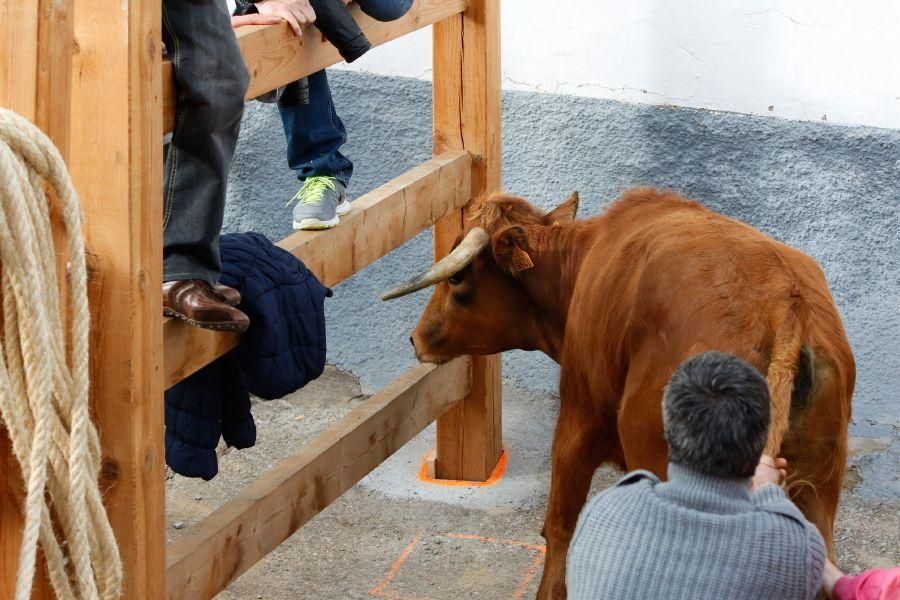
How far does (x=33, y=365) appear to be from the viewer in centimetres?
230

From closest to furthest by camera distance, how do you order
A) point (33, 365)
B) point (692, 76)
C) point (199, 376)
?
1. point (33, 365)
2. point (199, 376)
3. point (692, 76)

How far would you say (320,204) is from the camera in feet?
13.2

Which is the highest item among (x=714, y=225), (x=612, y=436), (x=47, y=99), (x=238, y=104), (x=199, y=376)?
(x=47, y=99)

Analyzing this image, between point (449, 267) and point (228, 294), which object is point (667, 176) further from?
point (228, 294)

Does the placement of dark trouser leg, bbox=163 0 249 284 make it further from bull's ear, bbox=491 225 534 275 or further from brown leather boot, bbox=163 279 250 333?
bull's ear, bbox=491 225 534 275

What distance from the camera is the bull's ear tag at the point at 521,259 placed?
4145mm

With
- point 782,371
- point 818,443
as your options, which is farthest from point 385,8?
point 818,443

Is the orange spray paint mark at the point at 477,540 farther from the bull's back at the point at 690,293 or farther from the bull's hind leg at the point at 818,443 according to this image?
the bull's hind leg at the point at 818,443

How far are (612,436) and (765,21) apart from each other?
83.2 inches

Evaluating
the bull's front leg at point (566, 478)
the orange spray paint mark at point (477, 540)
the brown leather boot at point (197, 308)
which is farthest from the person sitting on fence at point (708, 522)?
the orange spray paint mark at point (477, 540)

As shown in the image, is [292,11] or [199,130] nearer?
[199,130]

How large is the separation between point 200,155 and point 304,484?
1.32m

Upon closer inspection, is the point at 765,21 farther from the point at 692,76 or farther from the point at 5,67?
the point at 5,67

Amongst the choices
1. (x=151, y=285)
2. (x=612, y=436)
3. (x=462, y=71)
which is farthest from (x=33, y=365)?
Answer: (x=462, y=71)
